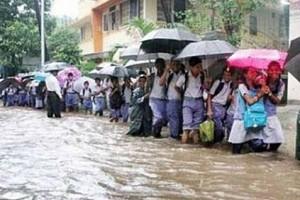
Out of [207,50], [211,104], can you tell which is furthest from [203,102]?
[207,50]

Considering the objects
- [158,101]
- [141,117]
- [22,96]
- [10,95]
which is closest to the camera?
[158,101]

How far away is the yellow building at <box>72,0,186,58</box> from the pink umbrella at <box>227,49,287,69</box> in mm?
12987

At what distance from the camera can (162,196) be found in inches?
249

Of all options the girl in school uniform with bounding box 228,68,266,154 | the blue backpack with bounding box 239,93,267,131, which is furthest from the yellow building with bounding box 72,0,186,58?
the blue backpack with bounding box 239,93,267,131

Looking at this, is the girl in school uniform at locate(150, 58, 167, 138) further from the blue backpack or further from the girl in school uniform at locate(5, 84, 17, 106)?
the girl in school uniform at locate(5, 84, 17, 106)

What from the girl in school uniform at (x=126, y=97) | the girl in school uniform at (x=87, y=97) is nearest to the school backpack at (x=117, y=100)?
the girl in school uniform at (x=126, y=97)

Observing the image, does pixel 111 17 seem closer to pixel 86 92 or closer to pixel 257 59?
pixel 86 92

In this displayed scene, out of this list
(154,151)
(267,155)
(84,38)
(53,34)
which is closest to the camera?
(267,155)

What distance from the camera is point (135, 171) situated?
7984 millimetres

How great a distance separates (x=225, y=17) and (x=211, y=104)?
789 cm

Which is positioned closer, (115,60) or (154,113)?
(154,113)

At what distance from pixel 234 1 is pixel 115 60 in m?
5.99

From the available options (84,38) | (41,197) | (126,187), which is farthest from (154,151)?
(84,38)

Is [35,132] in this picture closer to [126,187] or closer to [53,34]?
[126,187]
